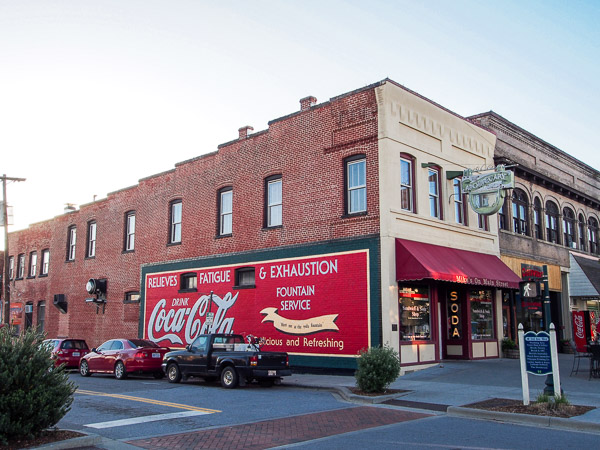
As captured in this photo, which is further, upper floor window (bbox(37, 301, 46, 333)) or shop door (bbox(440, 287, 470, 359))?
upper floor window (bbox(37, 301, 46, 333))

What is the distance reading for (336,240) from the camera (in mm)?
19250

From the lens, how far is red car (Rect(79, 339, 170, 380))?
19703mm

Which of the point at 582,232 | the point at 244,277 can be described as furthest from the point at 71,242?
the point at 582,232

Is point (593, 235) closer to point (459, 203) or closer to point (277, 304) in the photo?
point (459, 203)

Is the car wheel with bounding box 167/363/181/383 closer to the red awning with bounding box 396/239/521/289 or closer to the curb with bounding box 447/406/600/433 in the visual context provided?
the red awning with bounding box 396/239/521/289

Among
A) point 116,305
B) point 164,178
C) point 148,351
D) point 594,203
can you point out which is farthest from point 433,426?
point 594,203

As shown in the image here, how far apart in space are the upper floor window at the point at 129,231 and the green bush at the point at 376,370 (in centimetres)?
1840

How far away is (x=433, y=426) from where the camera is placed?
10242 mm

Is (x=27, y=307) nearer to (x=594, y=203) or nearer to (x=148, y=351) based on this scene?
(x=148, y=351)

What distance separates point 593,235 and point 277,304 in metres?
20.1

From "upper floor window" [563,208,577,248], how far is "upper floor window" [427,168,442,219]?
1138 centimetres

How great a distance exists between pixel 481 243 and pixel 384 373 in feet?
33.1

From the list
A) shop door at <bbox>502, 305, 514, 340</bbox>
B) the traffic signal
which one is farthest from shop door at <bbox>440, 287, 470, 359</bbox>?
the traffic signal

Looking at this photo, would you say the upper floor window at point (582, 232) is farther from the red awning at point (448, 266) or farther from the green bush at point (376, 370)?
the green bush at point (376, 370)
